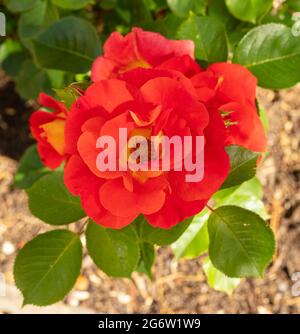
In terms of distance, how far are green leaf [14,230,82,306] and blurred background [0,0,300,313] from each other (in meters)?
0.64

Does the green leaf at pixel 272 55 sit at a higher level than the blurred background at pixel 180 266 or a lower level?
higher

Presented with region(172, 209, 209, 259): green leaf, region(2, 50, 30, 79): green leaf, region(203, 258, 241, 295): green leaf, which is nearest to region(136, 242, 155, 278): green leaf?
region(172, 209, 209, 259): green leaf

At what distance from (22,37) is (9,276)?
782 millimetres

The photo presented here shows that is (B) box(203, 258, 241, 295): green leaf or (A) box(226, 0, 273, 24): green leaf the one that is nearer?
(A) box(226, 0, 273, 24): green leaf

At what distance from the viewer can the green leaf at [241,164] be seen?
0.80m

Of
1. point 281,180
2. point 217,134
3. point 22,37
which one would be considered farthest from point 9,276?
point 217,134

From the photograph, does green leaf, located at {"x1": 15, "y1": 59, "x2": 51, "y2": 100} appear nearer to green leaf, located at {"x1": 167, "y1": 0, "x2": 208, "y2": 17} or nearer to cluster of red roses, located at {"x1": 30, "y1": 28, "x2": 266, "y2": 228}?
green leaf, located at {"x1": 167, "y1": 0, "x2": 208, "y2": 17}

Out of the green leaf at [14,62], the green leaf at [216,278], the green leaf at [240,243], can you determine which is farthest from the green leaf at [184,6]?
the green leaf at [14,62]

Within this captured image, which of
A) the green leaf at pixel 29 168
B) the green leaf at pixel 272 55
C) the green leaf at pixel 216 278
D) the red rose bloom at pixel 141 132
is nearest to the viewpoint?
the red rose bloom at pixel 141 132

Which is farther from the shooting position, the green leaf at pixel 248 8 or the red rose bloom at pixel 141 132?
the green leaf at pixel 248 8

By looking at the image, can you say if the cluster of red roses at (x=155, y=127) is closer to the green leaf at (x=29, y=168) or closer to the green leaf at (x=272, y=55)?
the green leaf at (x=272, y=55)

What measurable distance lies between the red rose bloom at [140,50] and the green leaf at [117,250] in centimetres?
28

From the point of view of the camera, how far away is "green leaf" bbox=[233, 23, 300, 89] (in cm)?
87

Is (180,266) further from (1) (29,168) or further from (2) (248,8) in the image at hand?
(2) (248,8)
